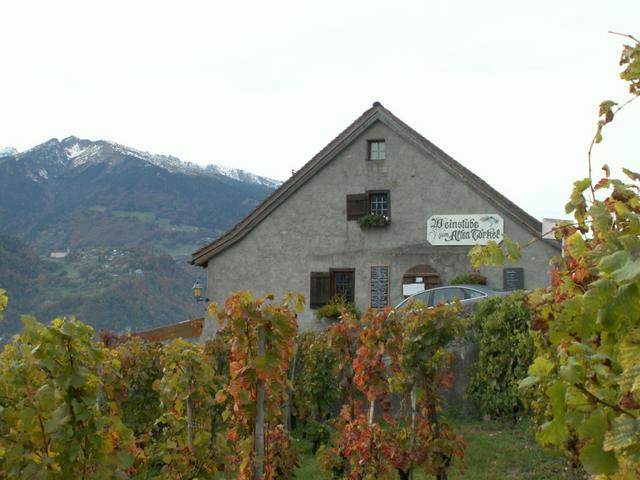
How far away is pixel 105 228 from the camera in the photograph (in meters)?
132

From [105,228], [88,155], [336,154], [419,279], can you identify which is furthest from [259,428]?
[88,155]

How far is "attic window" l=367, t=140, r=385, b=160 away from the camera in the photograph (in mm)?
26531

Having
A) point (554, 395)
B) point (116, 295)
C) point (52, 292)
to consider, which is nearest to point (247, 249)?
point (554, 395)

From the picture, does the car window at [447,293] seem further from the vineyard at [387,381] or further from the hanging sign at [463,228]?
the vineyard at [387,381]

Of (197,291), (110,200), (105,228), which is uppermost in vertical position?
(110,200)

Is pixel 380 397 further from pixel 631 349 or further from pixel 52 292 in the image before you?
pixel 52 292

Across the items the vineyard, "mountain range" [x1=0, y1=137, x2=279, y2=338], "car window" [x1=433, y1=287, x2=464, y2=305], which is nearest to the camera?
the vineyard

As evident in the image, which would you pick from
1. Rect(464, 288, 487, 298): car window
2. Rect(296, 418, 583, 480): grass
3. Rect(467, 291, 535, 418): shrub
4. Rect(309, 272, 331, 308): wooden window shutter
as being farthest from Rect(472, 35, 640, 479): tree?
Rect(309, 272, 331, 308): wooden window shutter

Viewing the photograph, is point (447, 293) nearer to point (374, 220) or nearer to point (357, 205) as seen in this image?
point (374, 220)

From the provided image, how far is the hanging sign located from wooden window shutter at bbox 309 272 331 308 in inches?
129

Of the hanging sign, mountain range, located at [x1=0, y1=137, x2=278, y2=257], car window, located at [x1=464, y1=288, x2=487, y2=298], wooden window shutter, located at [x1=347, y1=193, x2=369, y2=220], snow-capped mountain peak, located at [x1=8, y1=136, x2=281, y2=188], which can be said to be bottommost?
car window, located at [x1=464, y1=288, x2=487, y2=298]

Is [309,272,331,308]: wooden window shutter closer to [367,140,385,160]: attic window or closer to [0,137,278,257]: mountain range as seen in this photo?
[367,140,385,160]: attic window

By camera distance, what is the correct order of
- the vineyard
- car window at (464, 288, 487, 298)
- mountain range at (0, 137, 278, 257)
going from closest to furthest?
the vineyard, car window at (464, 288, 487, 298), mountain range at (0, 137, 278, 257)

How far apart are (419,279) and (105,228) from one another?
4412 inches
